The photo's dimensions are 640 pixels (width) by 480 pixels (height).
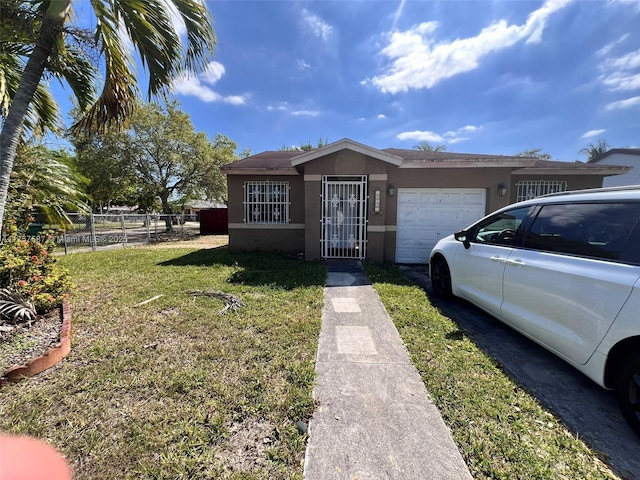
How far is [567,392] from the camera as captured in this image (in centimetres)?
256

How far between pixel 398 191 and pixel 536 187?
5132 mm

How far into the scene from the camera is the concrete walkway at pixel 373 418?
1.81 m

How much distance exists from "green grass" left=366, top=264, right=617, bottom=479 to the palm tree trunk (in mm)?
5279

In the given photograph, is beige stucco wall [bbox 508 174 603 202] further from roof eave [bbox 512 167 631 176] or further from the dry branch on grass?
the dry branch on grass

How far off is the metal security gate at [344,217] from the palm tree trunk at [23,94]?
5894mm

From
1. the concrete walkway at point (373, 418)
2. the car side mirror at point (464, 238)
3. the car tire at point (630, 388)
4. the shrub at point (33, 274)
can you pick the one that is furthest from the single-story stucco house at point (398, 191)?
the car tire at point (630, 388)

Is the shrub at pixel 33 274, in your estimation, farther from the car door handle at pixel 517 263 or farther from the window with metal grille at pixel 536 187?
the window with metal grille at pixel 536 187

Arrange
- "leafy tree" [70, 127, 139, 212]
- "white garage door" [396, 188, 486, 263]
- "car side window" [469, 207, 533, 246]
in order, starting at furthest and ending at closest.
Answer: "leafy tree" [70, 127, 139, 212]
"white garage door" [396, 188, 486, 263]
"car side window" [469, 207, 533, 246]

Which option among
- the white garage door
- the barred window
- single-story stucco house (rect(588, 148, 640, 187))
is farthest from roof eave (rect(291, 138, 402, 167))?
single-story stucco house (rect(588, 148, 640, 187))

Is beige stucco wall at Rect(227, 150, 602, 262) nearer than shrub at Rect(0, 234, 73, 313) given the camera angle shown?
No

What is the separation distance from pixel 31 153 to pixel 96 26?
2888 mm

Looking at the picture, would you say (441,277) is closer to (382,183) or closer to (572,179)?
(382,183)

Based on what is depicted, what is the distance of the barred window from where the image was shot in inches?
382

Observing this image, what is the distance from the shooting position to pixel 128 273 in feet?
22.6
